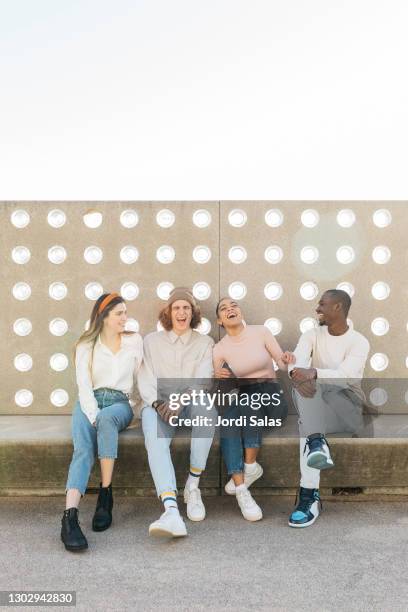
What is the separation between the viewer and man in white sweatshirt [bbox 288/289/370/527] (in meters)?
2.66

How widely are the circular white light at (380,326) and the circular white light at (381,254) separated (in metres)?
0.37

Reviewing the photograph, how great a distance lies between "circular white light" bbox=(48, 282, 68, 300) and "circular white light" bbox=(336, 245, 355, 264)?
176cm

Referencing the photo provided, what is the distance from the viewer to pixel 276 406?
305 centimetres

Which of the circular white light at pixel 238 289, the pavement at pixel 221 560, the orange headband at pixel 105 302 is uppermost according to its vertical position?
the circular white light at pixel 238 289

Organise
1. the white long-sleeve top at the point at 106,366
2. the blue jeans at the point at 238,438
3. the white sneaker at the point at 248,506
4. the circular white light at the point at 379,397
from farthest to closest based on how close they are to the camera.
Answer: the circular white light at the point at 379,397 < the white long-sleeve top at the point at 106,366 < the blue jeans at the point at 238,438 < the white sneaker at the point at 248,506

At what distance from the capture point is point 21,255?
3645mm

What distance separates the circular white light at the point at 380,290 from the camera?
3.61 meters

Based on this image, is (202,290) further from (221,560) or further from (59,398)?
(221,560)

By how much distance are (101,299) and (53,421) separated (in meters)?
0.86

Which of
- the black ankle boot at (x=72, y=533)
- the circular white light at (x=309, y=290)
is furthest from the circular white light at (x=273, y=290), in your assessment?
the black ankle boot at (x=72, y=533)

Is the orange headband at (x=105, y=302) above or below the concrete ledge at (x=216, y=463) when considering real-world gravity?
above

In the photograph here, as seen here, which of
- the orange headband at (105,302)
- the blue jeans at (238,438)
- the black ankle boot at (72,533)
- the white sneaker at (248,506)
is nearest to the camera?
the black ankle boot at (72,533)

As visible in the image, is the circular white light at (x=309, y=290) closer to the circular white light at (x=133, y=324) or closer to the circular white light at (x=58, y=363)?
the circular white light at (x=133, y=324)

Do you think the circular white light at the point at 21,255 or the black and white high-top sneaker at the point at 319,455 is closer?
the black and white high-top sneaker at the point at 319,455
